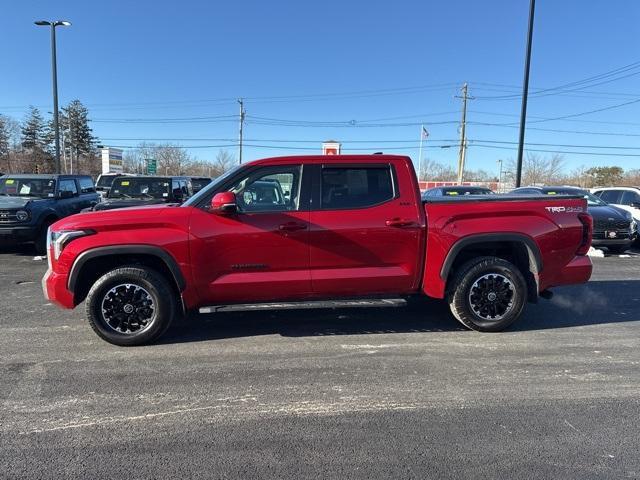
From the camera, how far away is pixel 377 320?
556 centimetres

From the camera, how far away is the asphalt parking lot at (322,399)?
272 cm

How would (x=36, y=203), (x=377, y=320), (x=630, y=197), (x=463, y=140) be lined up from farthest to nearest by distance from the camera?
(x=463, y=140), (x=630, y=197), (x=36, y=203), (x=377, y=320)

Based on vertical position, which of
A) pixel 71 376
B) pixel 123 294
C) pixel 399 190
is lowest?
pixel 71 376

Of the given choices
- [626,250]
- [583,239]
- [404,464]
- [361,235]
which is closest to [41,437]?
[404,464]

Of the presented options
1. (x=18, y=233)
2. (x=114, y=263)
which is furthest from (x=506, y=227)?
(x=18, y=233)

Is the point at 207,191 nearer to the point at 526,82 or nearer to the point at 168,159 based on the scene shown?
the point at 526,82

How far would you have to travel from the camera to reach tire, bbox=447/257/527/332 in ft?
16.4

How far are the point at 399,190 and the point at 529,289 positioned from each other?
1903 mm

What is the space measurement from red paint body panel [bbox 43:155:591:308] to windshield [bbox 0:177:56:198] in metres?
7.72

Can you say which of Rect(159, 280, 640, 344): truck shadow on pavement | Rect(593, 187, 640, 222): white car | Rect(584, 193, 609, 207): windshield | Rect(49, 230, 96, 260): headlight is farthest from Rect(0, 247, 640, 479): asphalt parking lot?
Rect(593, 187, 640, 222): white car

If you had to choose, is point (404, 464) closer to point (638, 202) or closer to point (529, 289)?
point (529, 289)

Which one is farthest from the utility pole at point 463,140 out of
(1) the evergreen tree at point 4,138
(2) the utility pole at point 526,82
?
(1) the evergreen tree at point 4,138

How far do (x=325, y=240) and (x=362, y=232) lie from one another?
0.39m

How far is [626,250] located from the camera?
12.3 meters
